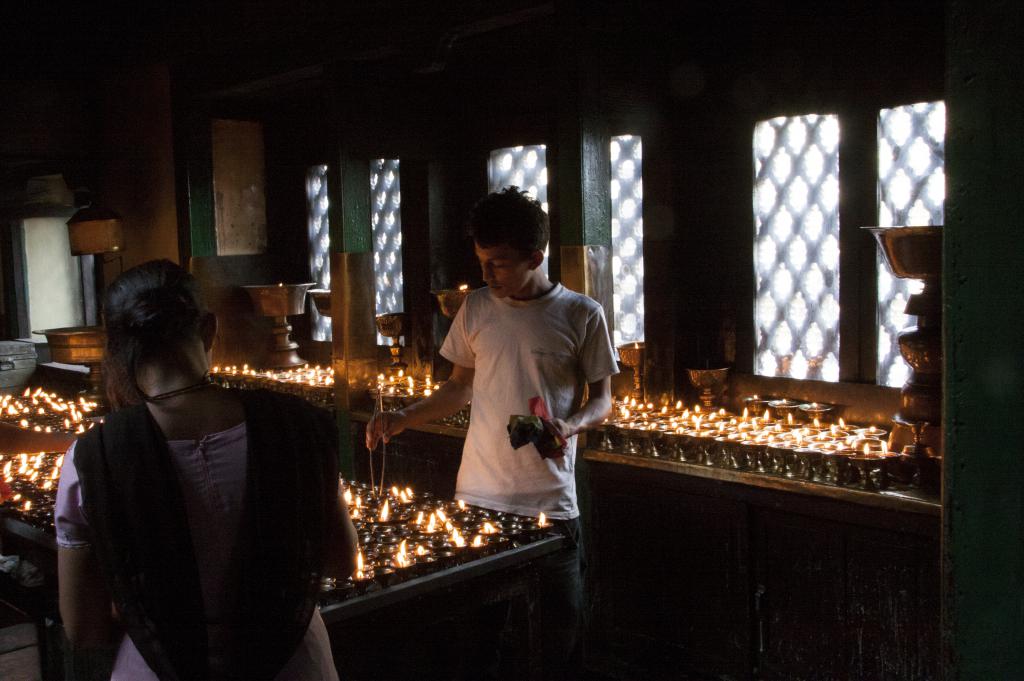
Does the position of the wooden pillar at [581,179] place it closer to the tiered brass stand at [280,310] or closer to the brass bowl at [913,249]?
the brass bowl at [913,249]

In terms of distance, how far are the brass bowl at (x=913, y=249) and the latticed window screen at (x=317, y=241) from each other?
227 inches

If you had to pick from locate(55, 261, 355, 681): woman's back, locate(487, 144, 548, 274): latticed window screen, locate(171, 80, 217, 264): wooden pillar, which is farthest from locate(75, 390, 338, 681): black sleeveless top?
locate(171, 80, 217, 264): wooden pillar

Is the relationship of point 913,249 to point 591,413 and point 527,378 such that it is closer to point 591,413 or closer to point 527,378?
point 591,413

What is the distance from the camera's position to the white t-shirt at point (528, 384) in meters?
3.88

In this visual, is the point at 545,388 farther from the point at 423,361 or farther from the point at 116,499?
the point at 423,361

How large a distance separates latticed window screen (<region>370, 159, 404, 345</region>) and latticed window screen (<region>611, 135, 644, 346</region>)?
7.00 ft

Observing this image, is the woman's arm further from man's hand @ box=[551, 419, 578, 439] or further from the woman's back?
man's hand @ box=[551, 419, 578, 439]

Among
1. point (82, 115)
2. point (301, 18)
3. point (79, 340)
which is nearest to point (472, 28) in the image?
point (301, 18)

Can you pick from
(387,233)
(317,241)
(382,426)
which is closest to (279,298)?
(317,241)

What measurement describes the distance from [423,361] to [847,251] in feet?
11.4

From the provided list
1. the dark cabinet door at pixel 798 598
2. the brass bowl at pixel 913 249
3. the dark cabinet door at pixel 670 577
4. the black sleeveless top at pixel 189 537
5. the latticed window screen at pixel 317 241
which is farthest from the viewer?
the latticed window screen at pixel 317 241

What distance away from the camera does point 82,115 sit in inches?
375

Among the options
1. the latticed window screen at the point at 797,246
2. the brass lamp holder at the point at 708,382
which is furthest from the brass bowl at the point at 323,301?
the latticed window screen at the point at 797,246

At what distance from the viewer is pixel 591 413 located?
3930 millimetres
